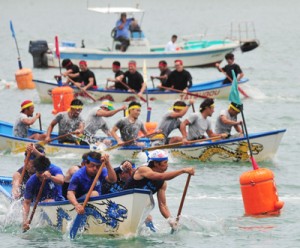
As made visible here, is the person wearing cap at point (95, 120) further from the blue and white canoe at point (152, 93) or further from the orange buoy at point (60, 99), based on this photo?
the blue and white canoe at point (152, 93)

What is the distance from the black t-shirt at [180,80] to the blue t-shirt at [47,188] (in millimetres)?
15904

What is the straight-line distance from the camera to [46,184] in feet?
59.7

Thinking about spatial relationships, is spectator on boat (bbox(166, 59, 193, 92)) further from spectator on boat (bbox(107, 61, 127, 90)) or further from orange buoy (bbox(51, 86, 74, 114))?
orange buoy (bbox(51, 86, 74, 114))

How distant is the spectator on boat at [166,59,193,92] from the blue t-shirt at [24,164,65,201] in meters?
15.7

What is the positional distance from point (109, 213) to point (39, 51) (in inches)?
1148

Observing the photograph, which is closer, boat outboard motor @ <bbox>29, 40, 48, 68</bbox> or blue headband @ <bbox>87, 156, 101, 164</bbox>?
blue headband @ <bbox>87, 156, 101, 164</bbox>

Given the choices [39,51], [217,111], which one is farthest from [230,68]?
[39,51]

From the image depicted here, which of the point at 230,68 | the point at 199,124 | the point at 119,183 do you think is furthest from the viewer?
the point at 230,68

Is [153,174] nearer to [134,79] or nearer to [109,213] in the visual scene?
[109,213]

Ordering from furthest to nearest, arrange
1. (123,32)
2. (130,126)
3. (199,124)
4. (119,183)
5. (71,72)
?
1. (123,32)
2. (71,72)
3. (130,126)
4. (199,124)
5. (119,183)

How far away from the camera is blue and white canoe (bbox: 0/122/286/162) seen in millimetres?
24812

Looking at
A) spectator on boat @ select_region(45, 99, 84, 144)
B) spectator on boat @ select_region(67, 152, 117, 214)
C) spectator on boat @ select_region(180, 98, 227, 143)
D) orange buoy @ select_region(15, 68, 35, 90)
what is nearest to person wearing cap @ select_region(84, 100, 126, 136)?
spectator on boat @ select_region(45, 99, 84, 144)

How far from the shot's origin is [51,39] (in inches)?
2598

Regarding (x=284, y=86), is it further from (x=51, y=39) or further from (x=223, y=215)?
(x=51, y=39)
